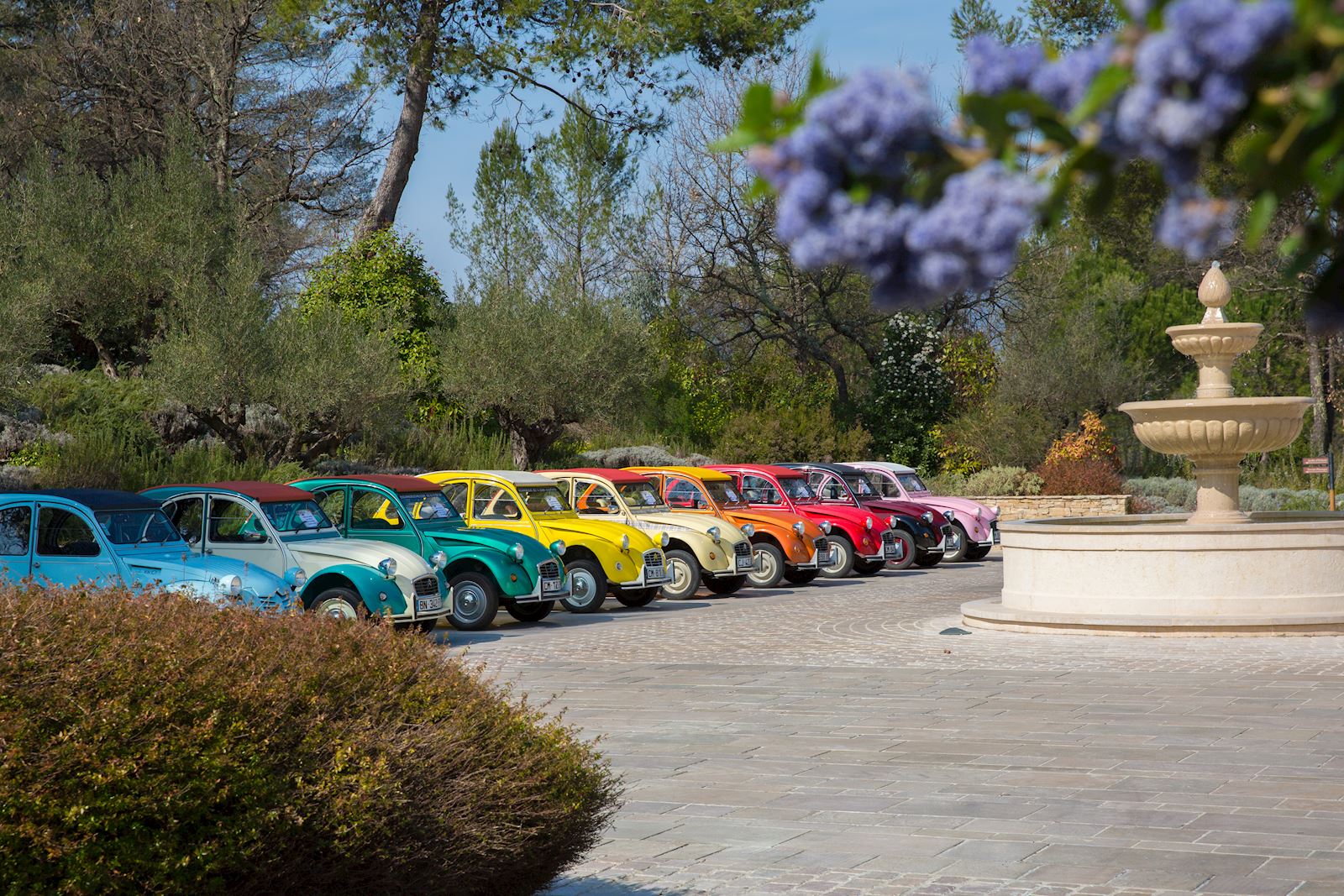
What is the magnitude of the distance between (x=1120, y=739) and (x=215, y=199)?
23340 millimetres

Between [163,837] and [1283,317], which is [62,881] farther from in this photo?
[1283,317]

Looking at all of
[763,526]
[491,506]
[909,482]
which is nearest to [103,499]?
[491,506]

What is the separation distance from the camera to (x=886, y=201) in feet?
5.34

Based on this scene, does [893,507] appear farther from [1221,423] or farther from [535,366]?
Answer: [1221,423]

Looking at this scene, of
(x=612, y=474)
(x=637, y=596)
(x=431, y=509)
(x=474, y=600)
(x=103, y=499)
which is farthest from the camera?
(x=612, y=474)

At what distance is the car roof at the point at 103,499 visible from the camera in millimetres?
13016

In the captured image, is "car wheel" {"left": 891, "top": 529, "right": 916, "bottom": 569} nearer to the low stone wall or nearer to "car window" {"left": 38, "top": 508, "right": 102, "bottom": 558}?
the low stone wall

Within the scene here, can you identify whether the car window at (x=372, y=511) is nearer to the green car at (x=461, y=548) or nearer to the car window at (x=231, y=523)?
the green car at (x=461, y=548)

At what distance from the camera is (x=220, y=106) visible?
98.2ft

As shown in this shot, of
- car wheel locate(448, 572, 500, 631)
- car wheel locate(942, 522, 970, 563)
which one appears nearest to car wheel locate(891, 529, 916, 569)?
car wheel locate(942, 522, 970, 563)

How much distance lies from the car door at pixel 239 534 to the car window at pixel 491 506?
4039mm

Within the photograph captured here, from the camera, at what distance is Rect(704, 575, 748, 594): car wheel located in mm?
20219

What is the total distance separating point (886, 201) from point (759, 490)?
21939mm

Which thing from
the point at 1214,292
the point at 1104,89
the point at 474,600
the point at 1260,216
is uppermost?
the point at 1214,292
